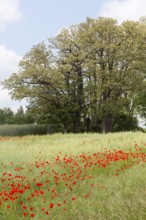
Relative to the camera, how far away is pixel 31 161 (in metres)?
12.5

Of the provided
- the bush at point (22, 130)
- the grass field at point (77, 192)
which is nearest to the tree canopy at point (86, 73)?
the bush at point (22, 130)

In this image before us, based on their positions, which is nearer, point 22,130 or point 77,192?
point 77,192

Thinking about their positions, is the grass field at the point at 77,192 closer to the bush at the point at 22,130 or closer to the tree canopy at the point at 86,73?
the tree canopy at the point at 86,73

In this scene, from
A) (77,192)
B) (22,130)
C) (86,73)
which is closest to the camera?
(77,192)

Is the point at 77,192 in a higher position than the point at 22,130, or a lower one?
lower

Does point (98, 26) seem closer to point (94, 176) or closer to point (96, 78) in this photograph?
point (96, 78)

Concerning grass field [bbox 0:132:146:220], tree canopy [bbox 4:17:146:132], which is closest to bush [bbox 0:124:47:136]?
tree canopy [bbox 4:17:146:132]

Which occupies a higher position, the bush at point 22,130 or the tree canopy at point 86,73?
the tree canopy at point 86,73

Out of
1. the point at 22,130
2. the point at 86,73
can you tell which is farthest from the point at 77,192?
the point at 22,130

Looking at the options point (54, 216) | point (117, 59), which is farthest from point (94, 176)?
point (117, 59)

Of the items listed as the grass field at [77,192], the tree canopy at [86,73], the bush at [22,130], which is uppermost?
the tree canopy at [86,73]

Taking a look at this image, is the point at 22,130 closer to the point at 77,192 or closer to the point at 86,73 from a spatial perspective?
the point at 86,73

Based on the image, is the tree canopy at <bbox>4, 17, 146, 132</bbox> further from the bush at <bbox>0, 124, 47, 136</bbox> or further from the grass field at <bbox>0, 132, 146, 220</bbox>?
the grass field at <bbox>0, 132, 146, 220</bbox>

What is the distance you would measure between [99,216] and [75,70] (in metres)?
33.3
